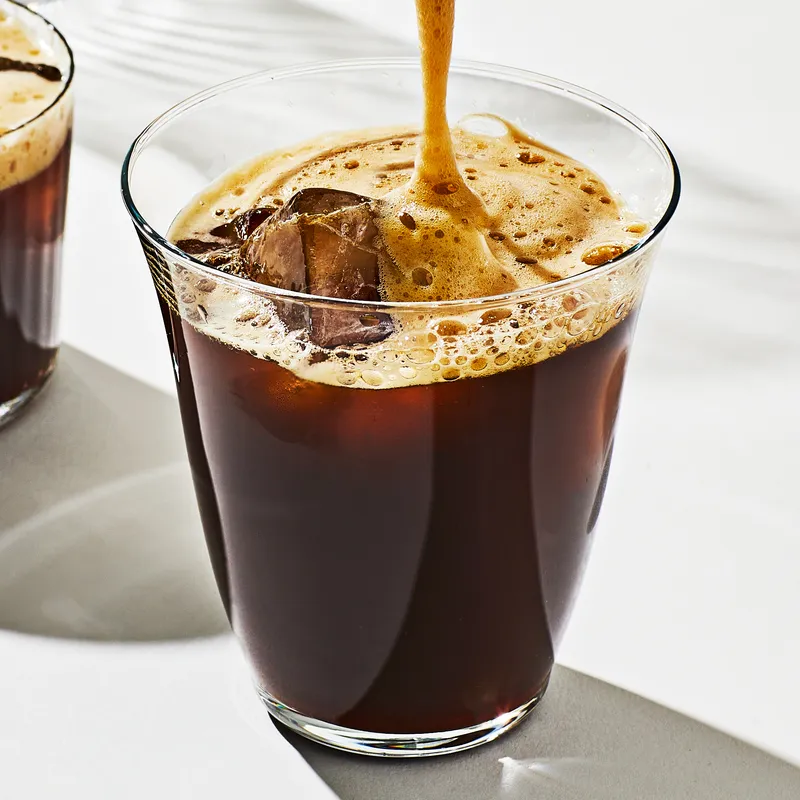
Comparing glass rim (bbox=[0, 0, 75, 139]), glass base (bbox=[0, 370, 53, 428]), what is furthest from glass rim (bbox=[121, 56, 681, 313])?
glass base (bbox=[0, 370, 53, 428])

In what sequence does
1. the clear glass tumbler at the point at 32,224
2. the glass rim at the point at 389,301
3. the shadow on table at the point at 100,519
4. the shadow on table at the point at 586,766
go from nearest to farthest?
the glass rim at the point at 389,301, the shadow on table at the point at 586,766, the shadow on table at the point at 100,519, the clear glass tumbler at the point at 32,224

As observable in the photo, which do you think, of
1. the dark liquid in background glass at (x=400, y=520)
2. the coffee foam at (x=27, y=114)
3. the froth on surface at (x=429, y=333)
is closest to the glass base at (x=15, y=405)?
the coffee foam at (x=27, y=114)

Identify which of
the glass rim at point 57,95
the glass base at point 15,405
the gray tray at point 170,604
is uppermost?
the glass rim at point 57,95

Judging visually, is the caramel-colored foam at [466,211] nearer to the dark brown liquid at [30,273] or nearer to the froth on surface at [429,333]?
the froth on surface at [429,333]

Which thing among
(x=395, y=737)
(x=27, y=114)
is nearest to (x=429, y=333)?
(x=395, y=737)

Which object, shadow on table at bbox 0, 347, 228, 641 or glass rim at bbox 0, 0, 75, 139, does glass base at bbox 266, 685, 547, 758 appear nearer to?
shadow on table at bbox 0, 347, 228, 641

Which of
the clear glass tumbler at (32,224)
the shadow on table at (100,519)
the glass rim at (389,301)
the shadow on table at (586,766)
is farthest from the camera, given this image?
the clear glass tumbler at (32,224)

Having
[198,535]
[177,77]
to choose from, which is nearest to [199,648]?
[198,535]

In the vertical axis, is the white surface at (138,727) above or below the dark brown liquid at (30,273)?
below
